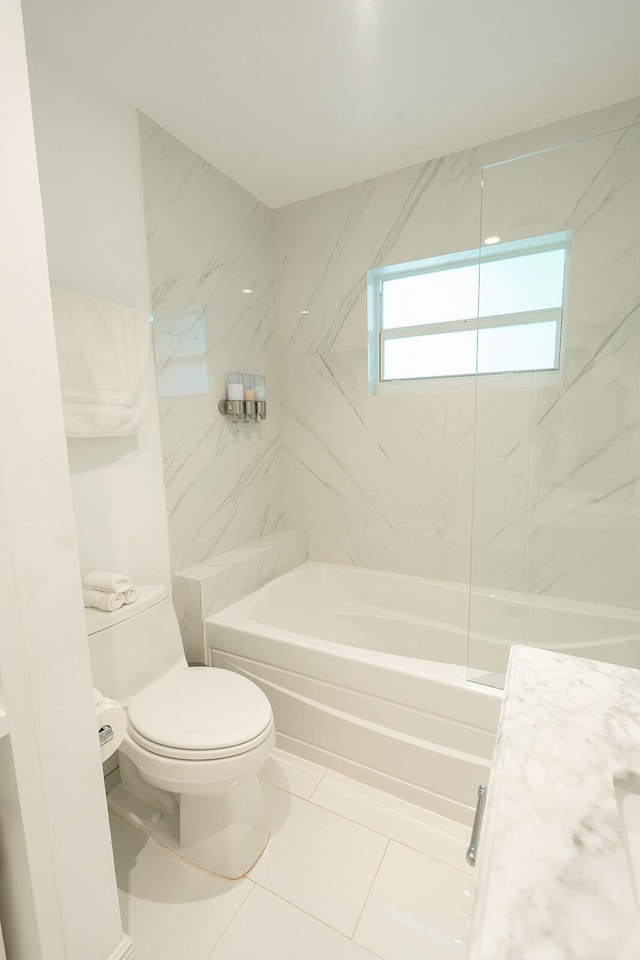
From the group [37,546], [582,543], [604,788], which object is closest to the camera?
[604,788]

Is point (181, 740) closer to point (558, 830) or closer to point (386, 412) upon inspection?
point (558, 830)

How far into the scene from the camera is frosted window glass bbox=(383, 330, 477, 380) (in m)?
2.22

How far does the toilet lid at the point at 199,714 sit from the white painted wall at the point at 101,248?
51cm

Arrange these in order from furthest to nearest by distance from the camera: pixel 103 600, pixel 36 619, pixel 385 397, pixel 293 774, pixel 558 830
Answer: pixel 385 397
pixel 293 774
pixel 103 600
pixel 36 619
pixel 558 830

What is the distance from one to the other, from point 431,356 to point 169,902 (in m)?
2.46

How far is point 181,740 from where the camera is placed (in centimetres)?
120

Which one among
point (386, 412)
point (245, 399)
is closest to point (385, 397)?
point (386, 412)

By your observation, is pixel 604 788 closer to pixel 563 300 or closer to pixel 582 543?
pixel 582 543

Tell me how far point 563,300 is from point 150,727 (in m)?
2.00

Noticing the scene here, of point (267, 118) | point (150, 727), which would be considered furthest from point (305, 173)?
point (150, 727)

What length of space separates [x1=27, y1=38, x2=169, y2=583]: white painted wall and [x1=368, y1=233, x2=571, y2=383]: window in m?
1.24

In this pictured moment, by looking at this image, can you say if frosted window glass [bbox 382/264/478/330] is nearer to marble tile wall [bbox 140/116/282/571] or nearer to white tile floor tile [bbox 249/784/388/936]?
marble tile wall [bbox 140/116/282/571]

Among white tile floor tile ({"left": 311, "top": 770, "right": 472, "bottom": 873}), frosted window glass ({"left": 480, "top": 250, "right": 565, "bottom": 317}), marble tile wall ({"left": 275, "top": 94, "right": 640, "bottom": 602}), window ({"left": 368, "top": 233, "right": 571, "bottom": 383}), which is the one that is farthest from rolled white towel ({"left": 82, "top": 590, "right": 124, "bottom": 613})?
frosted window glass ({"left": 480, "top": 250, "right": 565, "bottom": 317})

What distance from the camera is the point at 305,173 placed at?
7.04 ft
